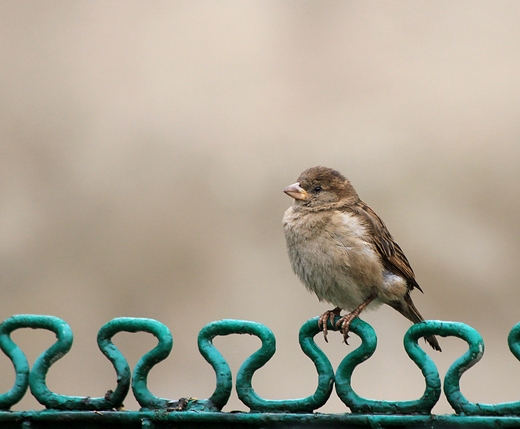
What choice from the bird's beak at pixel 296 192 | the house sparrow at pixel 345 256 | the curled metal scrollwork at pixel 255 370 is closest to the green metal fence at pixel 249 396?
the curled metal scrollwork at pixel 255 370

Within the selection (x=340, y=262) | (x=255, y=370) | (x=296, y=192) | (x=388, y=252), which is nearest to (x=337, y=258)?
(x=340, y=262)

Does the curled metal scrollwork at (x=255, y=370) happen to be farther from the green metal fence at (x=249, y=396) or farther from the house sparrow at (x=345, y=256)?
the house sparrow at (x=345, y=256)

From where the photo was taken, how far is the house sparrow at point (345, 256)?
2750 mm

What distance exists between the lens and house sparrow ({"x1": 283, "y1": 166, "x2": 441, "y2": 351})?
2750 millimetres

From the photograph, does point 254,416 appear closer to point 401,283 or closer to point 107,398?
point 107,398

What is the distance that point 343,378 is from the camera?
1634mm

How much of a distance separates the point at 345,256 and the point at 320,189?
1.39 ft

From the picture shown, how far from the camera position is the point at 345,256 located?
2742 mm

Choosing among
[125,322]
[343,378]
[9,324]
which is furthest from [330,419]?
[9,324]

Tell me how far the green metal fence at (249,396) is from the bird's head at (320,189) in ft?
4.32

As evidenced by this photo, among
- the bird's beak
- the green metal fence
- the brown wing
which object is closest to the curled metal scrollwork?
the green metal fence

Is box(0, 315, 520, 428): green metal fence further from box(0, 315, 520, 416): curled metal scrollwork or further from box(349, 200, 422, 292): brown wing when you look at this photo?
box(349, 200, 422, 292): brown wing

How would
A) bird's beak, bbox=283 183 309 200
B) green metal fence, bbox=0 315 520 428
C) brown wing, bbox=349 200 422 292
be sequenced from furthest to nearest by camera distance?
1. bird's beak, bbox=283 183 309 200
2. brown wing, bbox=349 200 422 292
3. green metal fence, bbox=0 315 520 428

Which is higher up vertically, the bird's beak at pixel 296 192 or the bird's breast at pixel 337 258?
the bird's beak at pixel 296 192
